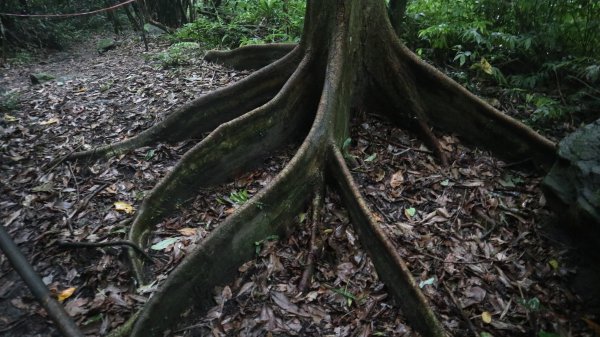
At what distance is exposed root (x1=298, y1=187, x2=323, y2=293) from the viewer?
3.66 metres

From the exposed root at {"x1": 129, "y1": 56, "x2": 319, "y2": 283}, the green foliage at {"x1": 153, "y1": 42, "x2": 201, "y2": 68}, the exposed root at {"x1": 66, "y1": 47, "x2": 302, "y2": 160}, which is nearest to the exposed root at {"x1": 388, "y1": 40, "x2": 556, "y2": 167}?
the exposed root at {"x1": 129, "y1": 56, "x2": 319, "y2": 283}

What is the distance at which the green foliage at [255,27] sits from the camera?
26.7 ft

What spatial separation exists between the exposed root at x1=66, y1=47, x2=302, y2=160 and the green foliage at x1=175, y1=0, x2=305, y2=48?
107 inches

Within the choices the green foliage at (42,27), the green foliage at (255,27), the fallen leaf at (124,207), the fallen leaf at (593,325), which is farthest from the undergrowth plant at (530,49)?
the green foliage at (42,27)

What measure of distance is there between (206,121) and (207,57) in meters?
2.68

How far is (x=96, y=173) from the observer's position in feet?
15.6

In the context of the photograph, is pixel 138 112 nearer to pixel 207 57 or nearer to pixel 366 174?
pixel 207 57

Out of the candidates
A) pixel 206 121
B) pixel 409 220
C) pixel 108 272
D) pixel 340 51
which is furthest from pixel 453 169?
pixel 108 272

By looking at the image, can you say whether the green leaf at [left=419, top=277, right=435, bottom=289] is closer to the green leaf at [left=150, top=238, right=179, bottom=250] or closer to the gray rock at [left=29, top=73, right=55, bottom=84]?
the green leaf at [left=150, top=238, right=179, bottom=250]

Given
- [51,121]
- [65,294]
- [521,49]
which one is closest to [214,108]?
[51,121]

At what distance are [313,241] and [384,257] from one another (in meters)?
0.73

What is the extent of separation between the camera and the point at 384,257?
3.60 metres

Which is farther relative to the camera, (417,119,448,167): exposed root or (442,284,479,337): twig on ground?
(417,119,448,167): exposed root

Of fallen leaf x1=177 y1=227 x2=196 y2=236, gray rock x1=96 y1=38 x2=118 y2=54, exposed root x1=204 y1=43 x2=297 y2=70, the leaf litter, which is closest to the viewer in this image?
the leaf litter
